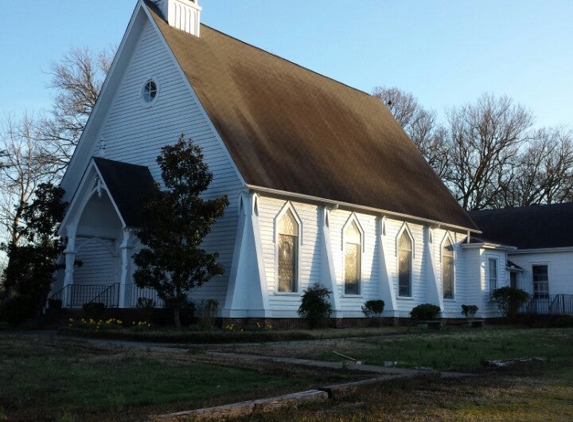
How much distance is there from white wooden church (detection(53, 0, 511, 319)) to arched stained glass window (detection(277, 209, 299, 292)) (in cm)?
5

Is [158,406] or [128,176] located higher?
[128,176]

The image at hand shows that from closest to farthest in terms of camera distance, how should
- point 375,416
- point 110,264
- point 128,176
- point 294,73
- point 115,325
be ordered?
point 375,416, point 115,325, point 128,176, point 110,264, point 294,73

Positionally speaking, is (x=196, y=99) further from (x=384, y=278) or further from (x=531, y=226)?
(x=531, y=226)

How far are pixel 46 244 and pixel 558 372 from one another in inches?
743

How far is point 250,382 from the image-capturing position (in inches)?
390

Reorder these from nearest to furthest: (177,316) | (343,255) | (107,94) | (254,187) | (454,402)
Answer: (454,402), (177,316), (254,187), (343,255), (107,94)

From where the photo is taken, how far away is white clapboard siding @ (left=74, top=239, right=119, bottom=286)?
2670cm

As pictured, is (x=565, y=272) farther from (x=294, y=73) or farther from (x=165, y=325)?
(x=165, y=325)

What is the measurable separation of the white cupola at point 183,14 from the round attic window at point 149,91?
229 centimetres

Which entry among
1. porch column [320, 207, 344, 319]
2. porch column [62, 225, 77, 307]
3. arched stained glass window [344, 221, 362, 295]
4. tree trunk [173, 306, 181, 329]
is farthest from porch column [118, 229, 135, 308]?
arched stained glass window [344, 221, 362, 295]

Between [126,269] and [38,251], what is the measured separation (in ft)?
12.7

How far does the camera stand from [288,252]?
24.2m

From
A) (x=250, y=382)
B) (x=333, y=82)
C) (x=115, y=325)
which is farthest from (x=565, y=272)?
(x=250, y=382)

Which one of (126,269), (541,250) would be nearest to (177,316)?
(126,269)
